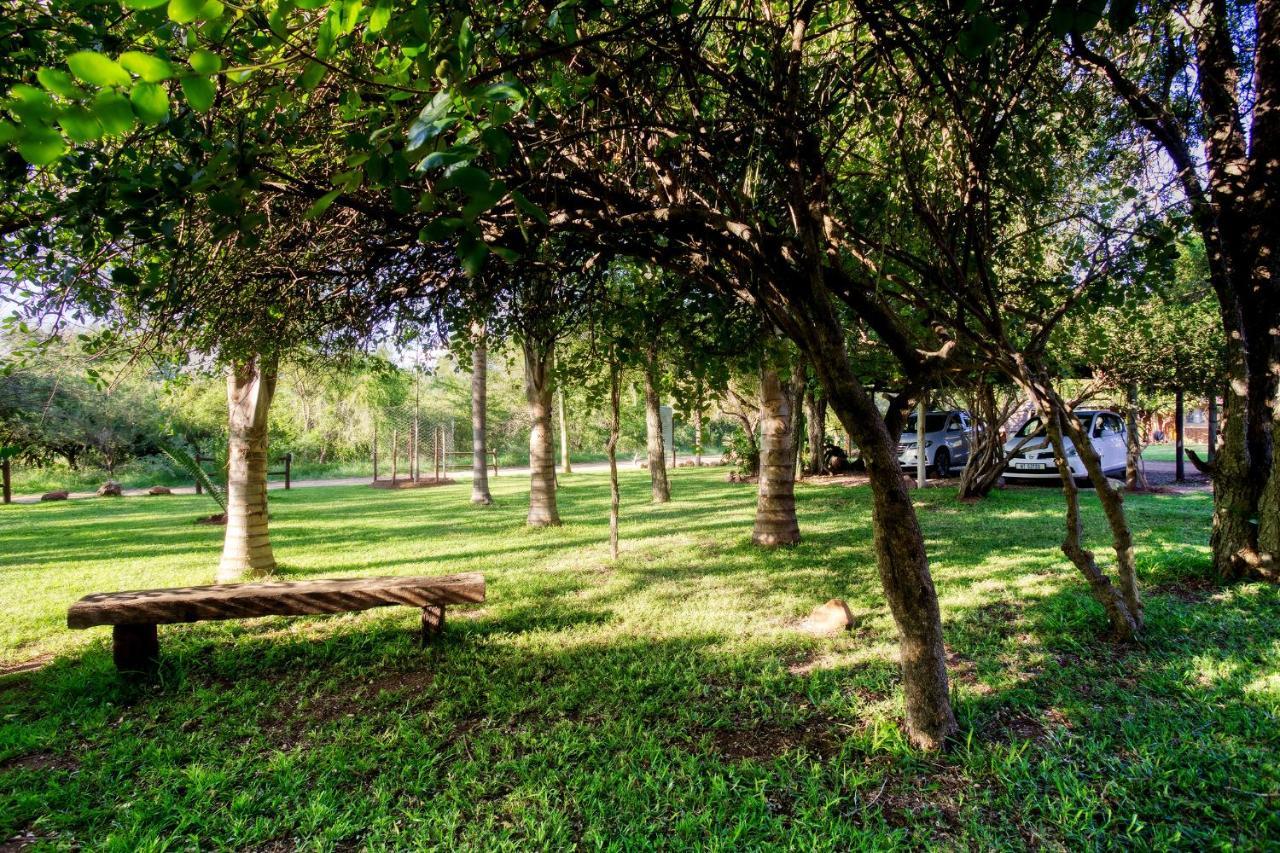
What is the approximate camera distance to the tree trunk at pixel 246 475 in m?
6.97

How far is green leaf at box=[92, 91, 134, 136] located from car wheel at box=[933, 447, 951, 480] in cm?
1931

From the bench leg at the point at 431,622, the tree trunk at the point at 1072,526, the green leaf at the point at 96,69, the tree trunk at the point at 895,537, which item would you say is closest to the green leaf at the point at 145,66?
the green leaf at the point at 96,69

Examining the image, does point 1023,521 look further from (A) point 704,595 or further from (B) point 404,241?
(B) point 404,241

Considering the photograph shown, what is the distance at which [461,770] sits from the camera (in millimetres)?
3070

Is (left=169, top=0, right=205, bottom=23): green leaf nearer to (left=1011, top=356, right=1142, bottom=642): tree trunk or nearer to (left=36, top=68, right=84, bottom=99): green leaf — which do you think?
(left=36, top=68, right=84, bottom=99): green leaf

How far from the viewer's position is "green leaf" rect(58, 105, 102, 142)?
2.81ft

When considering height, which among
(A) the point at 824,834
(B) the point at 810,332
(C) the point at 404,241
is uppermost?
(C) the point at 404,241

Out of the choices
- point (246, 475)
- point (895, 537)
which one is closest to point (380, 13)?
point (895, 537)

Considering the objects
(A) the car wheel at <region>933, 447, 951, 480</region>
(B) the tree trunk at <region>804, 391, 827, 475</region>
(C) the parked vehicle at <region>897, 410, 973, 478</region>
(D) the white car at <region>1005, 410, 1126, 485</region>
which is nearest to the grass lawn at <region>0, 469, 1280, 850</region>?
(D) the white car at <region>1005, 410, 1126, 485</region>

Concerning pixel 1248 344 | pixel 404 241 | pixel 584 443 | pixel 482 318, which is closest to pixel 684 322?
pixel 482 318

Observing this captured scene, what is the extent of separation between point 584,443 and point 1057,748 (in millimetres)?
34631

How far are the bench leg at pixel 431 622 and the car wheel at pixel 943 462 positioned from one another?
1634cm

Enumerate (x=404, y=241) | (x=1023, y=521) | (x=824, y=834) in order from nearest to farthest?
(x=824, y=834)
(x=404, y=241)
(x=1023, y=521)

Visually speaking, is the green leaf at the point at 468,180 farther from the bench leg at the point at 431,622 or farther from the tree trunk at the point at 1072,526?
the bench leg at the point at 431,622
